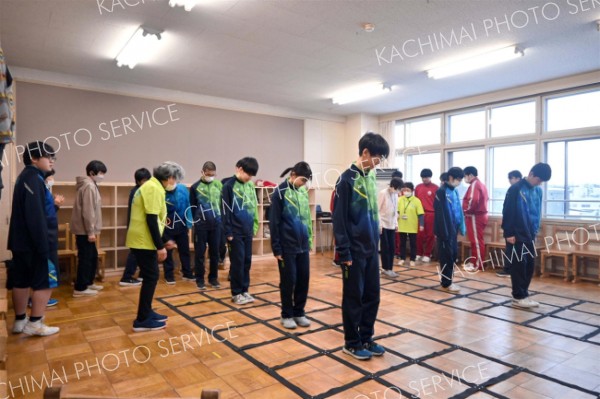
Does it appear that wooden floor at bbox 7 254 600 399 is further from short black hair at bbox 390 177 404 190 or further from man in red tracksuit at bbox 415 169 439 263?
man in red tracksuit at bbox 415 169 439 263

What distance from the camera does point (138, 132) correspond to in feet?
A: 21.0

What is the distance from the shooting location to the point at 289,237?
11.0 feet

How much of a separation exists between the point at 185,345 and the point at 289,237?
3.86 feet

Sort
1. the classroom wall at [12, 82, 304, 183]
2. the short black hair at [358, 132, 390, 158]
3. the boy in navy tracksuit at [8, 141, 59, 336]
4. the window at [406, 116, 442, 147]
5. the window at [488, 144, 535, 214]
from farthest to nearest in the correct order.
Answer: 1. the window at [406, 116, 442, 147]
2. the window at [488, 144, 535, 214]
3. the classroom wall at [12, 82, 304, 183]
4. the boy in navy tracksuit at [8, 141, 59, 336]
5. the short black hair at [358, 132, 390, 158]

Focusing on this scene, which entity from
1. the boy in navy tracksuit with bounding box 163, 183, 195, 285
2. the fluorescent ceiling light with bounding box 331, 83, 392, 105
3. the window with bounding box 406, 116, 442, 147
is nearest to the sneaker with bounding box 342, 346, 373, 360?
the boy in navy tracksuit with bounding box 163, 183, 195, 285

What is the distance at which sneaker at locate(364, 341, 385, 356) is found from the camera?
283 centimetres

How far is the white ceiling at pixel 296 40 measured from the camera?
376 cm

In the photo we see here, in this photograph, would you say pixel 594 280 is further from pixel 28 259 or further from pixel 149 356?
pixel 28 259

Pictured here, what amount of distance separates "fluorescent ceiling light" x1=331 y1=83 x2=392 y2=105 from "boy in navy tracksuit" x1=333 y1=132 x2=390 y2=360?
4.07 meters

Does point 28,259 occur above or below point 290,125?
below

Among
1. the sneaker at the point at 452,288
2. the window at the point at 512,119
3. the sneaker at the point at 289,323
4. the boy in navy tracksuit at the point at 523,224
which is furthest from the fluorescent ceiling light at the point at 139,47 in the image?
the window at the point at 512,119

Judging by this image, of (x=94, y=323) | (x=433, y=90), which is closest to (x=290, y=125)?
(x=433, y=90)

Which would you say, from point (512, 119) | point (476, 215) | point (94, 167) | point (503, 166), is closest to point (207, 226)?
point (94, 167)

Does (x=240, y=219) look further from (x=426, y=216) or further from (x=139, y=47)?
(x=426, y=216)
